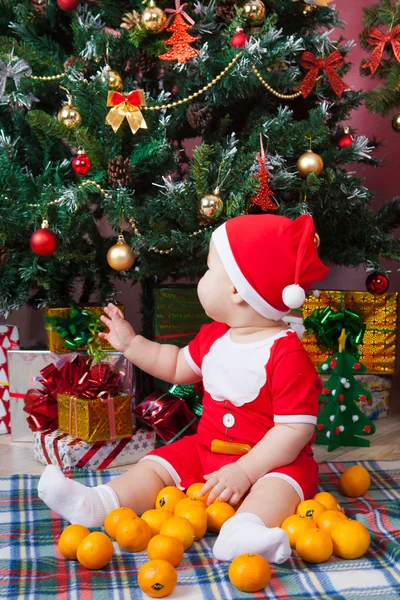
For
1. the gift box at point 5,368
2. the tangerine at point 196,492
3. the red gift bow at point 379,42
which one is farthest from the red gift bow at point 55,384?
the red gift bow at point 379,42

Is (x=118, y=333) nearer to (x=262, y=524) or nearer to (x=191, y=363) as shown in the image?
(x=191, y=363)

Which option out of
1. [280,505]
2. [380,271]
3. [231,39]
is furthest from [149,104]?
→ [280,505]

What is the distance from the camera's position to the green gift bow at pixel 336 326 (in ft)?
5.81

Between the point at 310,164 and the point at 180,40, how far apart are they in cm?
38

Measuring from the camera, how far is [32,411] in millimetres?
1569

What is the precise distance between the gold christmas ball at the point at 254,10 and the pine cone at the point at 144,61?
0.25 metres

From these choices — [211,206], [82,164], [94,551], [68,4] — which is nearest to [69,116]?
[82,164]

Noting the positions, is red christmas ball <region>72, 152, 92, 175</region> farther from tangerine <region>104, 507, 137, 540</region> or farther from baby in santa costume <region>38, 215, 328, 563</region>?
tangerine <region>104, 507, 137, 540</region>

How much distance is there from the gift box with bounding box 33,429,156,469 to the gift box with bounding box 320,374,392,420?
0.62 m

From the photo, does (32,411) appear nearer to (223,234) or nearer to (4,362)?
(4,362)

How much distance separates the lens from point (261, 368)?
3.93ft

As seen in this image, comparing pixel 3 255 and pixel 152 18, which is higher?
pixel 152 18

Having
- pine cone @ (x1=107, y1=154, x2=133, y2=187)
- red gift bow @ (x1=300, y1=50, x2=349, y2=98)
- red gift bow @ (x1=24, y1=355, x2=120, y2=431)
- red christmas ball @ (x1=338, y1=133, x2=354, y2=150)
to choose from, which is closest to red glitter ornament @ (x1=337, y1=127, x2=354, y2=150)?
red christmas ball @ (x1=338, y1=133, x2=354, y2=150)

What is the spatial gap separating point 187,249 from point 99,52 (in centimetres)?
46
